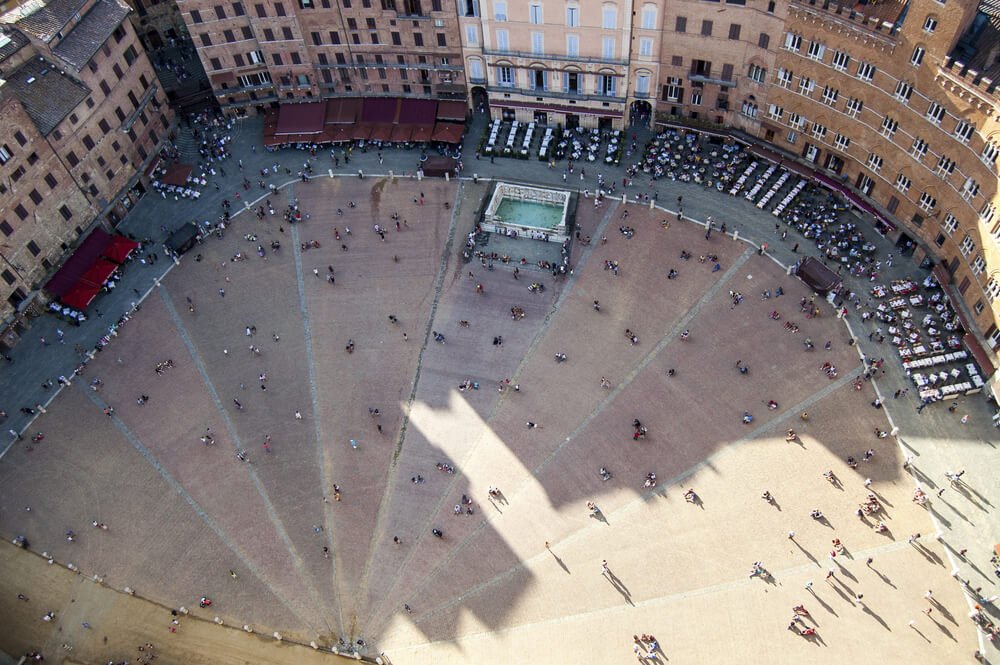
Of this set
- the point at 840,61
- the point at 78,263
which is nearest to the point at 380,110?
the point at 78,263

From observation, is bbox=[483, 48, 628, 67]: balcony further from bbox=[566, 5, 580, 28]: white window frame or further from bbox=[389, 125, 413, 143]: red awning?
bbox=[389, 125, 413, 143]: red awning

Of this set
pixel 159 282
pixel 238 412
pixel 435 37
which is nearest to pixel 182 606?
pixel 238 412

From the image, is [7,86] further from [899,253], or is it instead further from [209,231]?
[899,253]

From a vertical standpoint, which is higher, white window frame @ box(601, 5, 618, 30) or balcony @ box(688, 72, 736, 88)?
white window frame @ box(601, 5, 618, 30)

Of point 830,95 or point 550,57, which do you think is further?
point 550,57

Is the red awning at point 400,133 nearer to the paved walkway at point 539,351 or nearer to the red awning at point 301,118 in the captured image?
the paved walkway at point 539,351

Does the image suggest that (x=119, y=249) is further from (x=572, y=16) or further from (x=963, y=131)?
(x=963, y=131)

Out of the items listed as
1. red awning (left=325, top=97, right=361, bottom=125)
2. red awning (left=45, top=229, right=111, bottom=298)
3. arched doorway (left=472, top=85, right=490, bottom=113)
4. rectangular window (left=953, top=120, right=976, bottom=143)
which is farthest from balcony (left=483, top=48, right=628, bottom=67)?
red awning (left=45, top=229, right=111, bottom=298)

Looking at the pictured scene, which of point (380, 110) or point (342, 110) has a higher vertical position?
point (380, 110)
